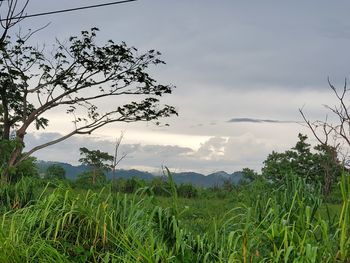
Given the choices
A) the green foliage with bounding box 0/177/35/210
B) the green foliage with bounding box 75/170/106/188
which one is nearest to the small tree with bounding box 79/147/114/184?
the green foliage with bounding box 75/170/106/188

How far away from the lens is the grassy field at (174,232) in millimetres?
3744

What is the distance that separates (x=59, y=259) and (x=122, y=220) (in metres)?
0.76

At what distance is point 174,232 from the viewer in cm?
414

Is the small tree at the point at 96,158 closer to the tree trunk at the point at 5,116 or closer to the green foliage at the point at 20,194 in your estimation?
the tree trunk at the point at 5,116

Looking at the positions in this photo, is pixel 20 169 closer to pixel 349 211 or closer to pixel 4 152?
pixel 4 152

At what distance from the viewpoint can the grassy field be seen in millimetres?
3744

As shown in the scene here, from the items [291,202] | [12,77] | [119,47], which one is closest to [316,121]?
[291,202]

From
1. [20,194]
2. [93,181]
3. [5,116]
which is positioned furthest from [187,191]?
[20,194]

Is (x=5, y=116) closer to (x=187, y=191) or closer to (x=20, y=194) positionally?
(x=187, y=191)

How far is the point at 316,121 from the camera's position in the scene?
1340 cm

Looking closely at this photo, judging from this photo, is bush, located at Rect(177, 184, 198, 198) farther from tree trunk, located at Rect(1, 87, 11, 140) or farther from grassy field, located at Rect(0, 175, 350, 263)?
grassy field, located at Rect(0, 175, 350, 263)

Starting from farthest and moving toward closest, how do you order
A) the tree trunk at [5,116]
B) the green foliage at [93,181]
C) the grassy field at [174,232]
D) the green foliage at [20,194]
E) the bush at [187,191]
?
the tree trunk at [5,116]
the bush at [187,191]
the green foliage at [93,181]
the green foliage at [20,194]
the grassy field at [174,232]

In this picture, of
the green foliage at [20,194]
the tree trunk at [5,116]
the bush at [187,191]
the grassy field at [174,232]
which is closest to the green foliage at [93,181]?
the green foliage at [20,194]

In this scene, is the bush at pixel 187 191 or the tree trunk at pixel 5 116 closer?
the bush at pixel 187 191
